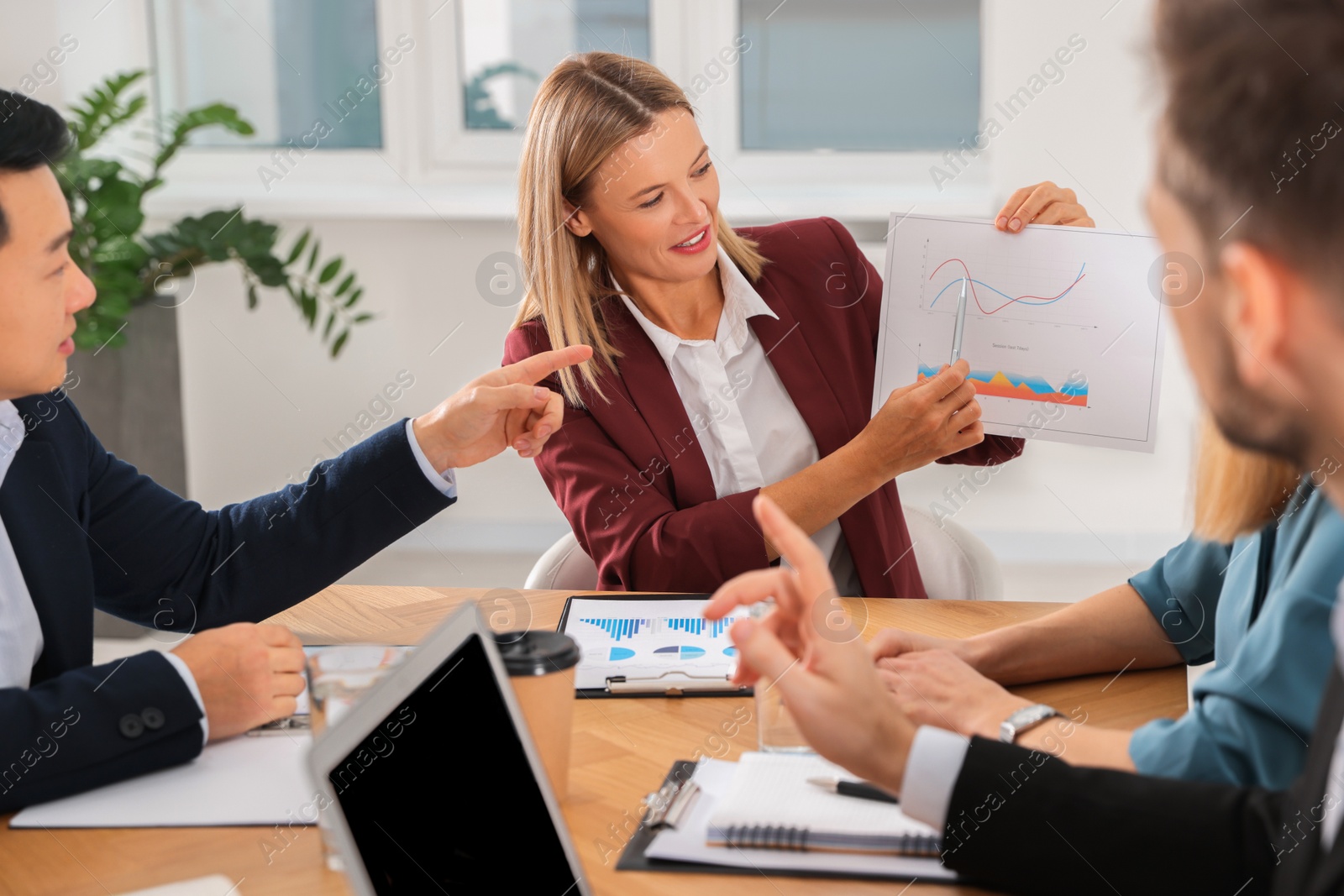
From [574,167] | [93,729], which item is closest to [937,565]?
[574,167]

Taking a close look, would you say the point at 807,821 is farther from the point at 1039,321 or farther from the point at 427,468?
the point at 1039,321

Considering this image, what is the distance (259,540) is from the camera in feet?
5.06

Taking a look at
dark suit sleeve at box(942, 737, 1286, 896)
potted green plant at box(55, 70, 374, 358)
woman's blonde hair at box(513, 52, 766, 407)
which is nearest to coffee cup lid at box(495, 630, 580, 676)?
dark suit sleeve at box(942, 737, 1286, 896)

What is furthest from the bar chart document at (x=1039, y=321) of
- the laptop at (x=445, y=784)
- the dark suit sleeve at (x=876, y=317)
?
the laptop at (x=445, y=784)

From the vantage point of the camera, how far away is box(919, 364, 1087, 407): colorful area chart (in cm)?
166

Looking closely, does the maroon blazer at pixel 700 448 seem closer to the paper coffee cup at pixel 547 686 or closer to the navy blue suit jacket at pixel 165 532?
the navy blue suit jacket at pixel 165 532

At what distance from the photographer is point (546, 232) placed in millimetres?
1938

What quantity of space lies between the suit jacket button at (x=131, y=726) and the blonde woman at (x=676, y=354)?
778 millimetres

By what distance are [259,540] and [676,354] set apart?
0.74 m

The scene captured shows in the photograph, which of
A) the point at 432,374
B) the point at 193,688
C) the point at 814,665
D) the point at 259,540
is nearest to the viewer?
the point at 814,665

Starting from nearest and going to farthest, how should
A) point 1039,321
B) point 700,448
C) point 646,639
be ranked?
point 646,639 → point 1039,321 → point 700,448

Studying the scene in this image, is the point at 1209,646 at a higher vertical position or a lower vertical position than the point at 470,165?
lower

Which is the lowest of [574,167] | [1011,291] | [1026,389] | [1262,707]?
[1262,707]

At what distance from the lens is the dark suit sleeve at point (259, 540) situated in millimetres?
1513
